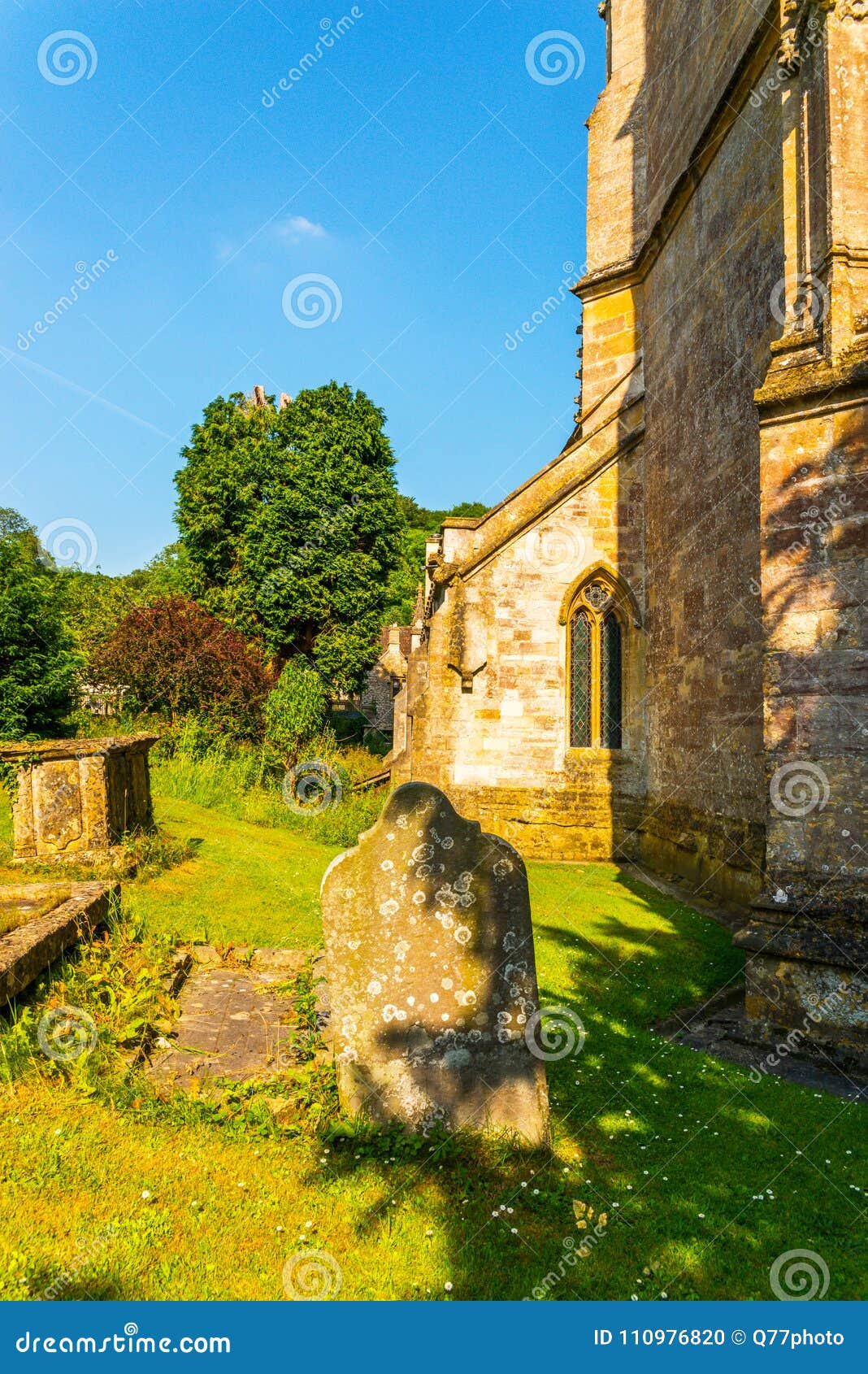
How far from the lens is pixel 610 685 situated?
13.3 meters

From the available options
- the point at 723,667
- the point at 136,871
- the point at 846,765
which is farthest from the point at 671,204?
the point at 136,871

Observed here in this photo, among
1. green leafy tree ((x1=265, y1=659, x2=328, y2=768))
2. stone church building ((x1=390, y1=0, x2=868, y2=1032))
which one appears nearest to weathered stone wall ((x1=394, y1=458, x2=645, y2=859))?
stone church building ((x1=390, y1=0, x2=868, y2=1032))

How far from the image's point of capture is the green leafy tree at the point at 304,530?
83.8ft

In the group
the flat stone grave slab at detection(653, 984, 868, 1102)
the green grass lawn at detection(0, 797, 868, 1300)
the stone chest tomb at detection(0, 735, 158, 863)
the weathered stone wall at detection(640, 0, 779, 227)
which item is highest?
the weathered stone wall at detection(640, 0, 779, 227)

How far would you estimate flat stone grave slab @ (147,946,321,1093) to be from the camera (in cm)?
439

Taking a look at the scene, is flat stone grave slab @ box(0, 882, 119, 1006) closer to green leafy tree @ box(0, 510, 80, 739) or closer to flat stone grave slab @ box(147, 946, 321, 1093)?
flat stone grave slab @ box(147, 946, 321, 1093)

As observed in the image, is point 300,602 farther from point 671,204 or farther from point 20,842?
point 20,842

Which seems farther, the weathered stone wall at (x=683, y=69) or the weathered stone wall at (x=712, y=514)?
the weathered stone wall at (x=683, y=69)

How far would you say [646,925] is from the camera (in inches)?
344

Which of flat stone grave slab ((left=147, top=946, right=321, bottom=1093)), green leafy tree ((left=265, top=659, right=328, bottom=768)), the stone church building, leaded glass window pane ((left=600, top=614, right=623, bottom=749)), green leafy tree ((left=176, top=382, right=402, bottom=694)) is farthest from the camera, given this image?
green leafy tree ((left=176, top=382, right=402, bottom=694))

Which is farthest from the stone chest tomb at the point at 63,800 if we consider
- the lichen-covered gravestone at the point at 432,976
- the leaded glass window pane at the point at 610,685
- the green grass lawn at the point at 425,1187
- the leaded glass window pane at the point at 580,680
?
the leaded glass window pane at the point at 610,685

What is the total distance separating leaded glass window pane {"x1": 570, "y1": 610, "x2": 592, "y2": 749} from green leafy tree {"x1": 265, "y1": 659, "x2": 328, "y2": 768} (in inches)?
271

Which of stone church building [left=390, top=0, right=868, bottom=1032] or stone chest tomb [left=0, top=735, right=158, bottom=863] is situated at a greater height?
stone church building [left=390, top=0, right=868, bottom=1032]

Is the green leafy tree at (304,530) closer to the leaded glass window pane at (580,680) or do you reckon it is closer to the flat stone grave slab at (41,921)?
the leaded glass window pane at (580,680)
